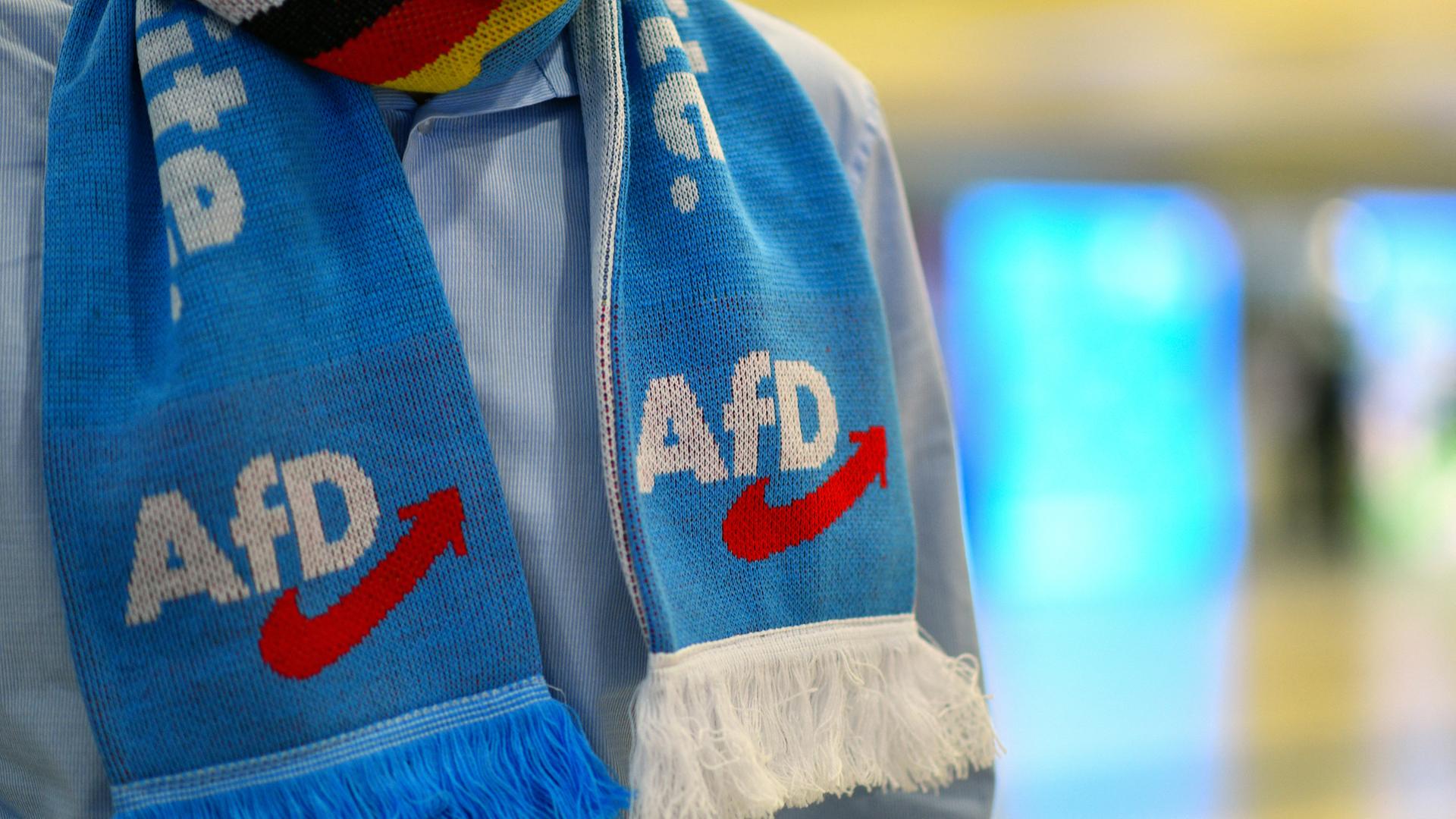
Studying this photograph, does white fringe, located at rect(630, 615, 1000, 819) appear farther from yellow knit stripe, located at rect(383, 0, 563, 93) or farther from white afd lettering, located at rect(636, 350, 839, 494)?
yellow knit stripe, located at rect(383, 0, 563, 93)

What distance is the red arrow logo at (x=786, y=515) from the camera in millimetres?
782

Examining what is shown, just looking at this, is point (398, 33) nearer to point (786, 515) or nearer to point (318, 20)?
point (318, 20)

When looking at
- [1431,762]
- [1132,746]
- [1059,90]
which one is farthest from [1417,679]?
[1059,90]

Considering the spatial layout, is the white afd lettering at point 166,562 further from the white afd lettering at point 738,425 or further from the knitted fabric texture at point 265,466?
the white afd lettering at point 738,425

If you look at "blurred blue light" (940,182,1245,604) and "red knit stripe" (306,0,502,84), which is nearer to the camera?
"red knit stripe" (306,0,502,84)

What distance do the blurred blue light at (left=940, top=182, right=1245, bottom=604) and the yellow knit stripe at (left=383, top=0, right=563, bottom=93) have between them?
405cm

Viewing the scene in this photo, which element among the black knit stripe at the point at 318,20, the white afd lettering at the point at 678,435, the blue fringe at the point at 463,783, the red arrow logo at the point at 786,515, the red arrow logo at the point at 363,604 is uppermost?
the black knit stripe at the point at 318,20

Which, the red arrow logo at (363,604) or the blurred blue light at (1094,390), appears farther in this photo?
the blurred blue light at (1094,390)

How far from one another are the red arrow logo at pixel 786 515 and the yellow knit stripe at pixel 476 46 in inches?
13.8

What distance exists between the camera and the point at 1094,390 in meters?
5.04

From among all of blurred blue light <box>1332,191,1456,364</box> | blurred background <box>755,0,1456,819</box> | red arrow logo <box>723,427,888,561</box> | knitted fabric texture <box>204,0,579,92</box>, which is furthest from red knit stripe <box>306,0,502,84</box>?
blurred blue light <box>1332,191,1456,364</box>

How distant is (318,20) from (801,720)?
57cm

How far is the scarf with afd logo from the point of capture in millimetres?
646

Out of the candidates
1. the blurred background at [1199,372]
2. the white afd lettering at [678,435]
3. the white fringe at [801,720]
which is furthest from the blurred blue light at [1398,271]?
the white afd lettering at [678,435]
